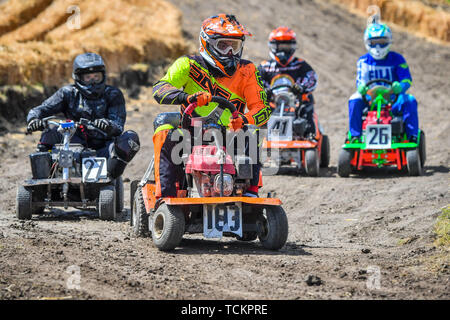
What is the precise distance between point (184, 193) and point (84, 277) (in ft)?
6.43

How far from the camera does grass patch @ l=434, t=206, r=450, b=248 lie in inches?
298

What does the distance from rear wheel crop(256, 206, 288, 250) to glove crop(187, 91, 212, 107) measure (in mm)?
1159

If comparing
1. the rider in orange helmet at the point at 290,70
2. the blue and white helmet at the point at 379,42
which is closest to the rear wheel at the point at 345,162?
the rider in orange helmet at the point at 290,70

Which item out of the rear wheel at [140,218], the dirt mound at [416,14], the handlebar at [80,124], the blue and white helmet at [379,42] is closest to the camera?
the rear wheel at [140,218]

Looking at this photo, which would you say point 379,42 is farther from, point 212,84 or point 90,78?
point 212,84

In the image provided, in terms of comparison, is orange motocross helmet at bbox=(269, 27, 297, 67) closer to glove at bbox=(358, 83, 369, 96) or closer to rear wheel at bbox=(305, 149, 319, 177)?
glove at bbox=(358, 83, 369, 96)

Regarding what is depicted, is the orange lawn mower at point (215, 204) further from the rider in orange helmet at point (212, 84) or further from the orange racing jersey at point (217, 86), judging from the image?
the orange racing jersey at point (217, 86)

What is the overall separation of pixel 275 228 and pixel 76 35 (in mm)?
18145

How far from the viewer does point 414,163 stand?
12.7 metres

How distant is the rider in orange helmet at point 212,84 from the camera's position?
7887 mm

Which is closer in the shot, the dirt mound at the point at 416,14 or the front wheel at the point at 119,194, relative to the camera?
the front wheel at the point at 119,194

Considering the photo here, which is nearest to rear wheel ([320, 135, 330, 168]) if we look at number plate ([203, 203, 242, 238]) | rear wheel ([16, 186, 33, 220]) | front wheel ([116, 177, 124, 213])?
front wheel ([116, 177, 124, 213])

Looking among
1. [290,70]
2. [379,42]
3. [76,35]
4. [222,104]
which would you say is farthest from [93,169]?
[76,35]

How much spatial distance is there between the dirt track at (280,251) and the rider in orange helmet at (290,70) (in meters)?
1.15
